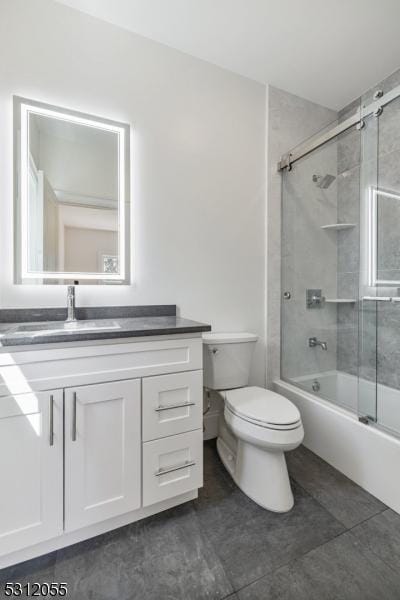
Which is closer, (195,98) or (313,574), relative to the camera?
(313,574)

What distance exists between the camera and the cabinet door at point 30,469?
1019mm

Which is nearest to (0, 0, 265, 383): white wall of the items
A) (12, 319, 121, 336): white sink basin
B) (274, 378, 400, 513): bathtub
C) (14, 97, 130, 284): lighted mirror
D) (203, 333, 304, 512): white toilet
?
(14, 97, 130, 284): lighted mirror

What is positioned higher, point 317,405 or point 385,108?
point 385,108

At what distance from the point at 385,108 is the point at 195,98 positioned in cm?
116

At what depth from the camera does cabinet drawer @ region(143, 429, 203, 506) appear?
48.7 inches

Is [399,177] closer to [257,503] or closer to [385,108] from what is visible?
[385,108]

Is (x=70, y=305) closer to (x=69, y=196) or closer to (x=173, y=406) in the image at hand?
(x=69, y=196)

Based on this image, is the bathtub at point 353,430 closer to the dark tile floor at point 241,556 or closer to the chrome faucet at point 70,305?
the dark tile floor at point 241,556

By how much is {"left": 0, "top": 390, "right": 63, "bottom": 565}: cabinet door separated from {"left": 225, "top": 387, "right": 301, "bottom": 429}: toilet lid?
0.84m

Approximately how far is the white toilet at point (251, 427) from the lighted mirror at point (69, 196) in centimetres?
78

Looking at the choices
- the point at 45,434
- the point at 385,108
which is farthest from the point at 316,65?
the point at 45,434

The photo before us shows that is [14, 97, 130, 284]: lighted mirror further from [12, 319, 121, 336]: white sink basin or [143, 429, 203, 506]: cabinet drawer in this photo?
[143, 429, 203, 506]: cabinet drawer

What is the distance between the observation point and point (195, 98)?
6.03 ft

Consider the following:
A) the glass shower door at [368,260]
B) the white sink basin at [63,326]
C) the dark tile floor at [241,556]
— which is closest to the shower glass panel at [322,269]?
the glass shower door at [368,260]
